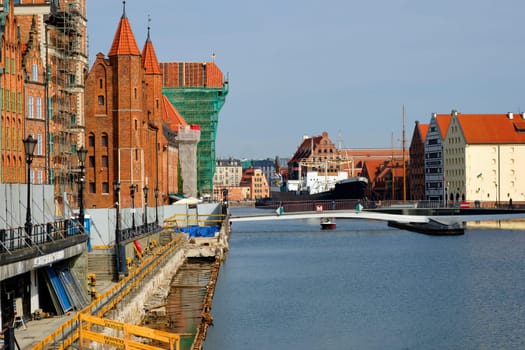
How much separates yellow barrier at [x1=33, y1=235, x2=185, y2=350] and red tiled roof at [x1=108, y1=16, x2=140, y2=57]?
27.7 meters

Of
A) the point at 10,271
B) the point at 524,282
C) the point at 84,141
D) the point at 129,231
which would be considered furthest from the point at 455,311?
the point at 84,141

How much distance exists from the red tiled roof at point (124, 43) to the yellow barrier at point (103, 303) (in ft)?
91.0

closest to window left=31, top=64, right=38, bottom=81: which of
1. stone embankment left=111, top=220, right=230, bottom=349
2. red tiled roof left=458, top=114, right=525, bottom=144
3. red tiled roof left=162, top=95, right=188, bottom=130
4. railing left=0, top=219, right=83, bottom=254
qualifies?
stone embankment left=111, top=220, right=230, bottom=349

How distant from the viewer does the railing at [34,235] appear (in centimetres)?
2394

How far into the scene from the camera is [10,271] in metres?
22.9

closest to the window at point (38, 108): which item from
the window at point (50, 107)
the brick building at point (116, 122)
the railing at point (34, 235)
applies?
the window at point (50, 107)

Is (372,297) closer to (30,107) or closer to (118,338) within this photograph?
(30,107)

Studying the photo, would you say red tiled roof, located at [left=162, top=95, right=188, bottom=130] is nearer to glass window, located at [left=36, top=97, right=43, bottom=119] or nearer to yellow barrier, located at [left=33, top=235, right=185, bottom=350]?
glass window, located at [left=36, top=97, right=43, bottom=119]

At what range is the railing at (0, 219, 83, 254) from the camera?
23938 mm

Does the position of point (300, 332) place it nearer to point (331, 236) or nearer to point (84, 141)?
point (84, 141)

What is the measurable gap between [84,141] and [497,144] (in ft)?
277

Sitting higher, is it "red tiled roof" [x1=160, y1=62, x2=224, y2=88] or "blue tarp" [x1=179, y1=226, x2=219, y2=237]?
"red tiled roof" [x1=160, y1=62, x2=224, y2=88]

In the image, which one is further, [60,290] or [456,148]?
[456,148]

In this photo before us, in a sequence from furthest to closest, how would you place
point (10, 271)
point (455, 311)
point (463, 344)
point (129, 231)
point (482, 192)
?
point (482, 192), point (129, 231), point (455, 311), point (463, 344), point (10, 271)
